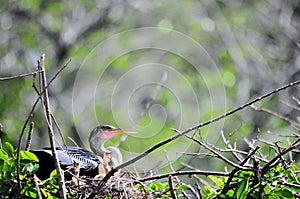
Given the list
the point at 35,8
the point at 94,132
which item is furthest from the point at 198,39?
the point at 94,132

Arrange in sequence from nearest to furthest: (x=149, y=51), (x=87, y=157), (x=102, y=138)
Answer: (x=87, y=157), (x=102, y=138), (x=149, y=51)

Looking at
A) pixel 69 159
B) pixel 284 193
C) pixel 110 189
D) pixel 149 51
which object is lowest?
pixel 284 193

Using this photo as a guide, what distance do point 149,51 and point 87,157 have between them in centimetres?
877

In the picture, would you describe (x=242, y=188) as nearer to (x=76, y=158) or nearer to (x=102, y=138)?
(x=76, y=158)

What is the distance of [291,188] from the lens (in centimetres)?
202

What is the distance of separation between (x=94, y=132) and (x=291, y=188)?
126cm

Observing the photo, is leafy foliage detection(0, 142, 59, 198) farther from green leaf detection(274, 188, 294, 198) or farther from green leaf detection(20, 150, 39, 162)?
green leaf detection(274, 188, 294, 198)

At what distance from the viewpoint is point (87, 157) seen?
255 cm

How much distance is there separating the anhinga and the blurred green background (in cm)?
547

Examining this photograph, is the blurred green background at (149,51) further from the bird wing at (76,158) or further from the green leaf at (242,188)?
the green leaf at (242,188)

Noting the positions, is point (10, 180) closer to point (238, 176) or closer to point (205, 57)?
point (238, 176)

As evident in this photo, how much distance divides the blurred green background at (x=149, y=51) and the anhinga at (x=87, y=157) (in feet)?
17.9

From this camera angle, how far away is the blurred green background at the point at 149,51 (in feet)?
30.1

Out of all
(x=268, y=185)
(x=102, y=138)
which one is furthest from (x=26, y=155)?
(x=102, y=138)
